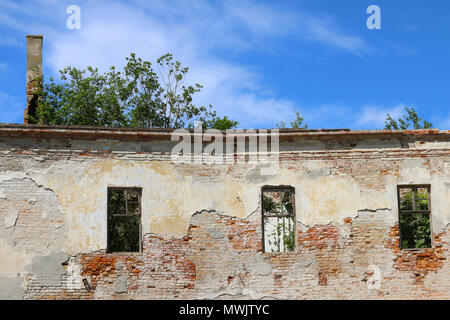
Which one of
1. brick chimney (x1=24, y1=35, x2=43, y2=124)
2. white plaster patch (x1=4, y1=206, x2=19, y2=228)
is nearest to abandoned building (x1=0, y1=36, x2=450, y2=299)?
white plaster patch (x1=4, y1=206, x2=19, y2=228)

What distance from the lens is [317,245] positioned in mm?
12109

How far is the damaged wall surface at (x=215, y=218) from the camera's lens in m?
11.4

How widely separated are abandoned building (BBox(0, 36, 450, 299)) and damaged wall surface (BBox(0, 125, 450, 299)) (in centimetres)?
2

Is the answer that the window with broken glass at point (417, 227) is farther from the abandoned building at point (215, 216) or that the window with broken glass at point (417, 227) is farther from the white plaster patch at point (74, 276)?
the white plaster patch at point (74, 276)

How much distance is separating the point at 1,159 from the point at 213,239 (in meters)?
4.84

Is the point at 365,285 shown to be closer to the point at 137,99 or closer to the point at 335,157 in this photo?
the point at 335,157

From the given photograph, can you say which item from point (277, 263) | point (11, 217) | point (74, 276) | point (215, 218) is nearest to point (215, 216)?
point (215, 218)

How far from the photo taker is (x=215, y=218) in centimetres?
1208

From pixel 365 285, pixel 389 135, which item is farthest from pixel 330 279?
pixel 389 135

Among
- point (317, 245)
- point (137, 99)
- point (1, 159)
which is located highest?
point (137, 99)

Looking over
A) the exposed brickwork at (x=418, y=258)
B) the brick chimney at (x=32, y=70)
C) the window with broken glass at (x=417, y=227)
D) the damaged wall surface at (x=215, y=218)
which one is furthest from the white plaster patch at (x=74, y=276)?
the brick chimney at (x=32, y=70)

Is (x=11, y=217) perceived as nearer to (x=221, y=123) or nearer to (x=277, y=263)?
(x=277, y=263)

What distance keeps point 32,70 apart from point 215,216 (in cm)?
Answer: 1661
